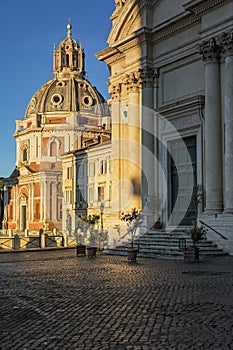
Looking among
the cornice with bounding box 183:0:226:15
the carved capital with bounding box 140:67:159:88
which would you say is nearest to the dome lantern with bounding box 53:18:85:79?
the carved capital with bounding box 140:67:159:88

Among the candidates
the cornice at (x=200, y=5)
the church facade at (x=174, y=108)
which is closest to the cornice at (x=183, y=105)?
the church facade at (x=174, y=108)

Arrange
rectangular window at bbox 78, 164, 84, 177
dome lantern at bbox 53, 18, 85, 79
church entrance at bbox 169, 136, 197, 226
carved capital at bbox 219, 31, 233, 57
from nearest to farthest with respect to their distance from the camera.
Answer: carved capital at bbox 219, 31, 233, 57
church entrance at bbox 169, 136, 197, 226
rectangular window at bbox 78, 164, 84, 177
dome lantern at bbox 53, 18, 85, 79

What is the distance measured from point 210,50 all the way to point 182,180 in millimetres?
6338

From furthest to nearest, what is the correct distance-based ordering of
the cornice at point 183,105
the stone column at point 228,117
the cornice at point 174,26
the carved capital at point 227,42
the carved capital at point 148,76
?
the carved capital at point 148,76 < the cornice at point 174,26 < the cornice at point 183,105 < the carved capital at point 227,42 < the stone column at point 228,117

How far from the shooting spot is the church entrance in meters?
23.5

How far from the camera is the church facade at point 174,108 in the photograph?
2028 centimetres

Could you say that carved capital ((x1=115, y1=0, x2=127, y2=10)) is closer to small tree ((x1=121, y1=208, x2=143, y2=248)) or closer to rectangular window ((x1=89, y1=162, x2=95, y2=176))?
small tree ((x1=121, y1=208, x2=143, y2=248))

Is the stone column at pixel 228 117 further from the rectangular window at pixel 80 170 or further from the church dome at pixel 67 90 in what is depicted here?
the church dome at pixel 67 90

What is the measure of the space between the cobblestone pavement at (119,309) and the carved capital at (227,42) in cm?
938

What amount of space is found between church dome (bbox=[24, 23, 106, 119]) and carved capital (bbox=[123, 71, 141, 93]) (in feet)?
176

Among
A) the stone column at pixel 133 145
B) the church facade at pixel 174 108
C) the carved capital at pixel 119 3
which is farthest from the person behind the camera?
the carved capital at pixel 119 3

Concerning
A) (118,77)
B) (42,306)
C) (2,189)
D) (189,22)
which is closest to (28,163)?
(2,189)

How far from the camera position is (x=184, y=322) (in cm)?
715

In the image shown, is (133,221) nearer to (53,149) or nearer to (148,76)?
(148,76)
